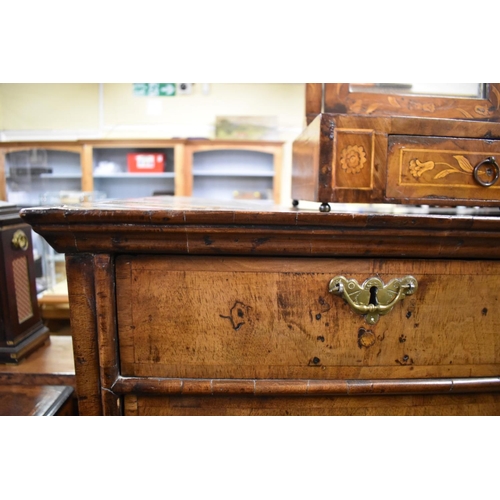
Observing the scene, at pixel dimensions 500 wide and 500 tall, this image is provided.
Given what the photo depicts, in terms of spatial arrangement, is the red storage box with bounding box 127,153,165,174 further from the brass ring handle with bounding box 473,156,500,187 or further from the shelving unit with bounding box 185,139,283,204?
the brass ring handle with bounding box 473,156,500,187

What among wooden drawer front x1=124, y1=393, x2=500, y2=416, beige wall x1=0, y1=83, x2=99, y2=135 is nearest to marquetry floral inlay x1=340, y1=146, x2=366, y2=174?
wooden drawer front x1=124, y1=393, x2=500, y2=416

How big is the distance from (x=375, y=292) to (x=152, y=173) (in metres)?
2.88

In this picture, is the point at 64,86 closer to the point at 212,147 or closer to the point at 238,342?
the point at 212,147

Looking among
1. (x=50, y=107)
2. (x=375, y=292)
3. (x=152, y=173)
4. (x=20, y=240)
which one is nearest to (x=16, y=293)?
(x=20, y=240)

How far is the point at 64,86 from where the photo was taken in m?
3.35

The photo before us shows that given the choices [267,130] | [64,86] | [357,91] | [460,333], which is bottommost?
[460,333]

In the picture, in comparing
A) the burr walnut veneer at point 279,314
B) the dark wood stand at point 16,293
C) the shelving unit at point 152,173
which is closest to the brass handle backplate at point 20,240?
the dark wood stand at point 16,293

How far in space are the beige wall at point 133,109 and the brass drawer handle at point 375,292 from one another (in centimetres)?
295

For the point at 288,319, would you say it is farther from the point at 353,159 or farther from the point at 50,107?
the point at 50,107

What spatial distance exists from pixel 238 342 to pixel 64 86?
147 inches

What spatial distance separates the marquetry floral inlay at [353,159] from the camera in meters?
0.48

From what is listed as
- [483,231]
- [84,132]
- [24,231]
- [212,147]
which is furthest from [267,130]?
[483,231]

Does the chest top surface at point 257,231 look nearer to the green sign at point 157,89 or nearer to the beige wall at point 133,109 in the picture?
the beige wall at point 133,109

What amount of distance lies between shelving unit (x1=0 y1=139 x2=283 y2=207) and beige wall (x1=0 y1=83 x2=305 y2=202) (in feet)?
0.75
